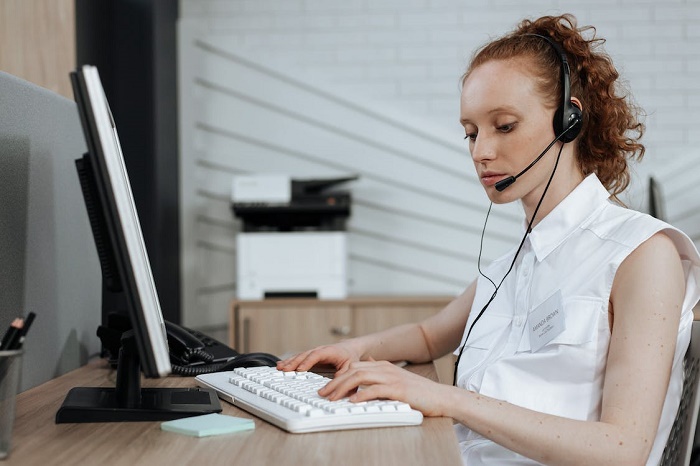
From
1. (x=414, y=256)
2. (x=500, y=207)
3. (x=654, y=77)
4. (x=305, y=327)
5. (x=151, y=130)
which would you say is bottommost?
(x=305, y=327)

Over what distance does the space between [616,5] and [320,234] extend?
1.85 metres

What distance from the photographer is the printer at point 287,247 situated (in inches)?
138

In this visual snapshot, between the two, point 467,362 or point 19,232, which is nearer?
point 19,232

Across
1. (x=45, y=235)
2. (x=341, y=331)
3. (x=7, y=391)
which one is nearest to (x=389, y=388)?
(x=7, y=391)

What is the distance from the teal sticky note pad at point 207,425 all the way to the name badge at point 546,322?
0.53 m

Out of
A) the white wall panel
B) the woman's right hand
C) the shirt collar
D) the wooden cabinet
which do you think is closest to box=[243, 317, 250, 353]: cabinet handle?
the wooden cabinet

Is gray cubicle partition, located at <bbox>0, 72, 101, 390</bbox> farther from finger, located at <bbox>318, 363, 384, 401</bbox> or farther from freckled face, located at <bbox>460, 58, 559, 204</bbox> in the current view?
freckled face, located at <bbox>460, 58, 559, 204</bbox>

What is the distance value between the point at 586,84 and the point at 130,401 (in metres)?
0.98

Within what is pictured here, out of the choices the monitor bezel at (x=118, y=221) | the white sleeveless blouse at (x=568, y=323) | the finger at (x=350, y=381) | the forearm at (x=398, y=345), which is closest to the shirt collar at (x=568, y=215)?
the white sleeveless blouse at (x=568, y=323)

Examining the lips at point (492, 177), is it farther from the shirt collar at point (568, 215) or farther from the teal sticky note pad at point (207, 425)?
the teal sticky note pad at point (207, 425)

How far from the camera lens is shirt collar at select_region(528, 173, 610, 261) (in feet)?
4.63

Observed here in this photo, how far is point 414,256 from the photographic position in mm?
3957

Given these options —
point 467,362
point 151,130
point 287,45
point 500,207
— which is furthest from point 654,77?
point 467,362

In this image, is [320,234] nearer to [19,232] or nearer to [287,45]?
[287,45]
